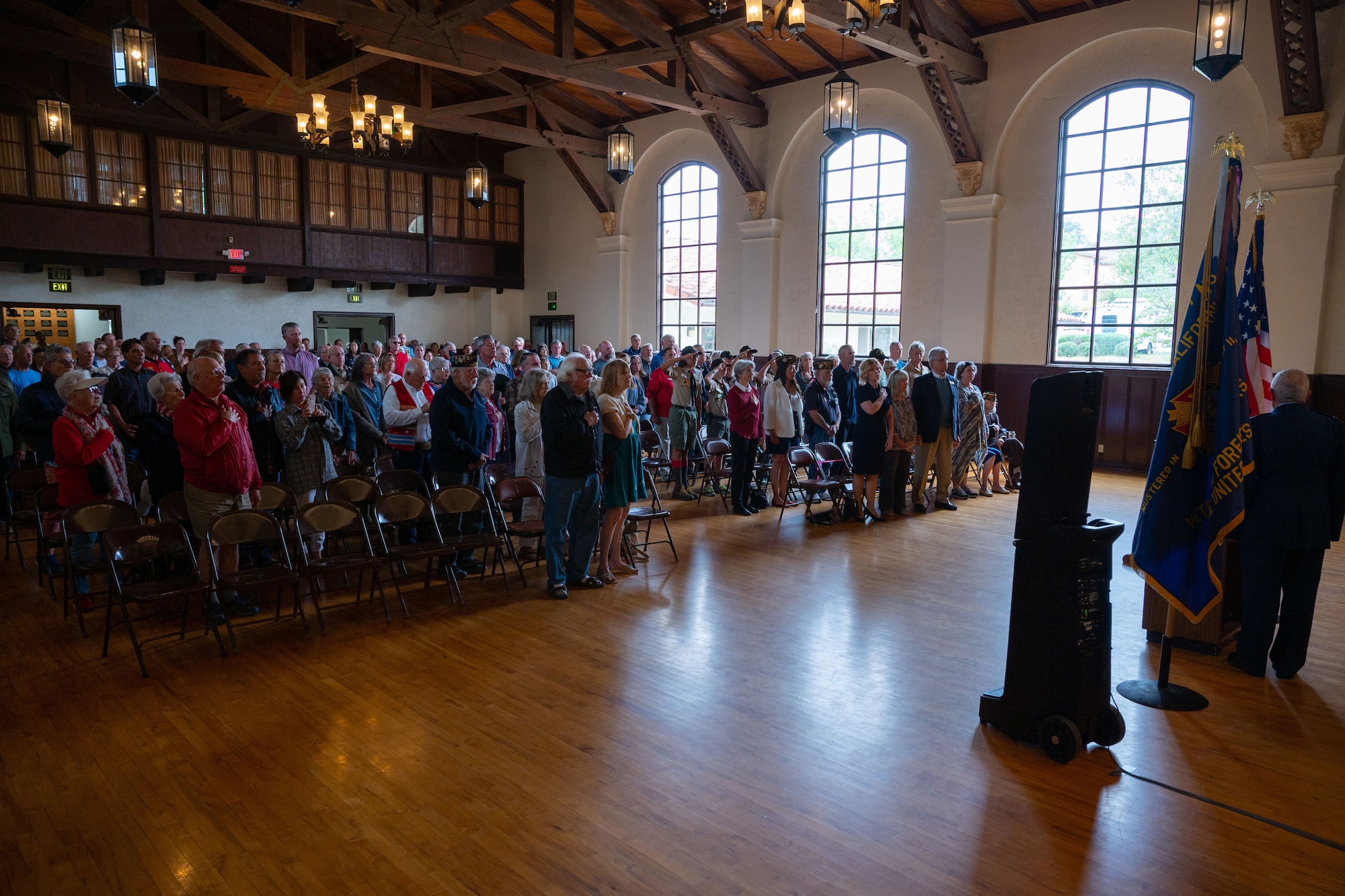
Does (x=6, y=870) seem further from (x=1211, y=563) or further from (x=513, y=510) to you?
(x=1211, y=563)

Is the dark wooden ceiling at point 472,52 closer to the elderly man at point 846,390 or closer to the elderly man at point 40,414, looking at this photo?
the elderly man at point 846,390

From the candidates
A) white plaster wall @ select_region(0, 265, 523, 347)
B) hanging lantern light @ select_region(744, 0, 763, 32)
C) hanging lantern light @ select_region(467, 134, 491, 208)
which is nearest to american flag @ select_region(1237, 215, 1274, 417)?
hanging lantern light @ select_region(744, 0, 763, 32)

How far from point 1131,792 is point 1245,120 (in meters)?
9.62

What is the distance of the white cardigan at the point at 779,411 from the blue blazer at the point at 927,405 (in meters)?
1.28

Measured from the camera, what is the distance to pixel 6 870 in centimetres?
276

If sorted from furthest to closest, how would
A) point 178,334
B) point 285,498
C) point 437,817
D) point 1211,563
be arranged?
point 178,334, point 285,498, point 1211,563, point 437,817

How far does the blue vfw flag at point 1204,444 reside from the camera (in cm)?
388

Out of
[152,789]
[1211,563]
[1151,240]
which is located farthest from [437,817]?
[1151,240]

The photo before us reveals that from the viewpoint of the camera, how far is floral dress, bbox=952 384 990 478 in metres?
9.09

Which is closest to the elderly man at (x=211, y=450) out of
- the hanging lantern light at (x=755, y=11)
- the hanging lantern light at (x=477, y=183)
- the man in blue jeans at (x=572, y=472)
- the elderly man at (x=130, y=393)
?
the man in blue jeans at (x=572, y=472)

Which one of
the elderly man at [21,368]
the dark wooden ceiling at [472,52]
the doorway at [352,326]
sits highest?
the dark wooden ceiling at [472,52]

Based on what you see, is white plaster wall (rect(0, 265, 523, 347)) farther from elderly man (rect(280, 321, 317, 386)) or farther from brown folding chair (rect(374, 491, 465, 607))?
brown folding chair (rect(374, 491, 465, 607))

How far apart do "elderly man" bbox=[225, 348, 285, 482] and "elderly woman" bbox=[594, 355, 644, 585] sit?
7.78 ft

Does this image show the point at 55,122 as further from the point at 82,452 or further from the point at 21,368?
the point at 82,452
